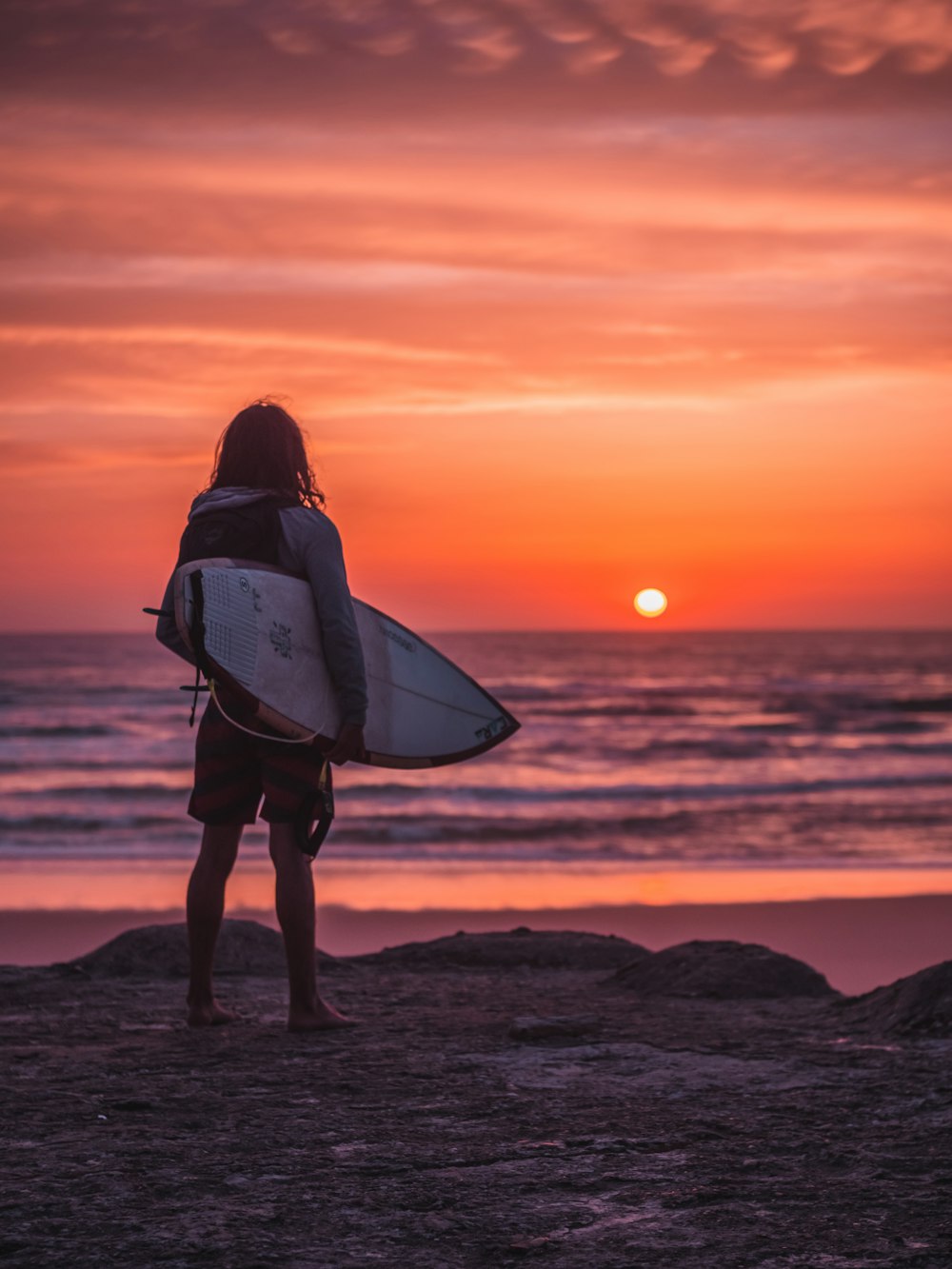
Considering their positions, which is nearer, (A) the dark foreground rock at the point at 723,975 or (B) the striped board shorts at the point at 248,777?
(B) the striped board shorts at the point at 248,777

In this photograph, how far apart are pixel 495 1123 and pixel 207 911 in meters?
1.35

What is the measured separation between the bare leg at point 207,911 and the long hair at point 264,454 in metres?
0.99

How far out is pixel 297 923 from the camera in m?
3.80

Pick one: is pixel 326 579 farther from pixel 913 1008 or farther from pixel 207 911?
pixel 913 1008

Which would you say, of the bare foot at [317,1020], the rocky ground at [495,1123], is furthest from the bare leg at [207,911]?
the bare foot at [317,1020]

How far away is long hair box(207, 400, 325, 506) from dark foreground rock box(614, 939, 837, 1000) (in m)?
1.99

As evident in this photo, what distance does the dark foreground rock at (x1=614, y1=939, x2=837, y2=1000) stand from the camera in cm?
444

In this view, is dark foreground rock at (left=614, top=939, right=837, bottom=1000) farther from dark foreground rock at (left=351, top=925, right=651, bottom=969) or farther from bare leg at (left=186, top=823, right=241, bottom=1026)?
bare leg at (left=186, top=823, right=241, bottom=1026)

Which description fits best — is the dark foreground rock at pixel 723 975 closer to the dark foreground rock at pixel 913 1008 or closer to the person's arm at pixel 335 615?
the dark foreground rock at pixel 913 1008

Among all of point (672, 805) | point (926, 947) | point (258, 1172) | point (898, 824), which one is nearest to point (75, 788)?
point (672, 805)

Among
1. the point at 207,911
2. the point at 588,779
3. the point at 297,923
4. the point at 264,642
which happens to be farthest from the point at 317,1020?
the point at 588,779

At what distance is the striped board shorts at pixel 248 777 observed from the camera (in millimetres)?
3783

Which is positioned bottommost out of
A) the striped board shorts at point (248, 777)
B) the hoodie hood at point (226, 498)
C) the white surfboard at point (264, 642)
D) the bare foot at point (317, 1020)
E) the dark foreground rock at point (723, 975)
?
the bare foot at point (317, 1020)

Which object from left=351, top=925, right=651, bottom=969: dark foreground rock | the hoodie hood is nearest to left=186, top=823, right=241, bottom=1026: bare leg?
the hoodie hood
